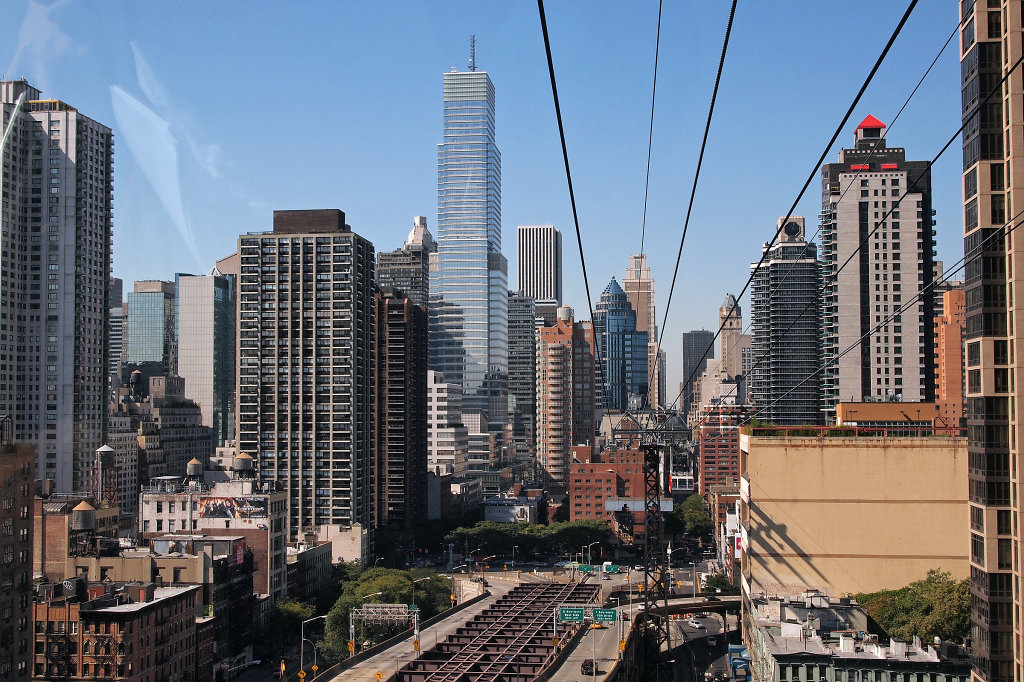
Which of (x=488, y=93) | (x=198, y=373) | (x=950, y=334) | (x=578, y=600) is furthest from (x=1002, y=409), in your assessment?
(x=488, y=93)

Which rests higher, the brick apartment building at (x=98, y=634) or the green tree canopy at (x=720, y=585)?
the brick apartment building at (x=98, y=634)

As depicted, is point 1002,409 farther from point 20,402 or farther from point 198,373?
point 198,373

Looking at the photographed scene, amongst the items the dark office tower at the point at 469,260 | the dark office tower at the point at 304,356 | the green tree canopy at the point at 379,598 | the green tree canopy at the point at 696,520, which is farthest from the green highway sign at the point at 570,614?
the dark office tower at the point at 469,260

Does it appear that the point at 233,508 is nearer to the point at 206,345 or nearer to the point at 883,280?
the point at 883,280

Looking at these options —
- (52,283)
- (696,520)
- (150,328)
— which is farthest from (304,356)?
(150,328)

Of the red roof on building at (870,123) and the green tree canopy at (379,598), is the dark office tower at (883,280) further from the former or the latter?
the green tree canopy at (379,598)

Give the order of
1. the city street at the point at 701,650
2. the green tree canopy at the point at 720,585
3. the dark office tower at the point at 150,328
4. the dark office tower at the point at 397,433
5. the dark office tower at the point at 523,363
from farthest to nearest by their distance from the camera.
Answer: the dark office tower at the point at 523,363 → the dark office tower at the point at 150,328 → the dark office tower at the point at 397,433 → the green tree canopy at the point at 720,585 → the city street at the point at 701,650

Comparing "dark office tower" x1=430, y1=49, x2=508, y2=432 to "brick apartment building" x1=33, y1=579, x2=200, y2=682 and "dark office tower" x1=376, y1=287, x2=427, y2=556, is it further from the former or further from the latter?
"brick apartment building" x1=33, y1=579, x2=200, y2=682
